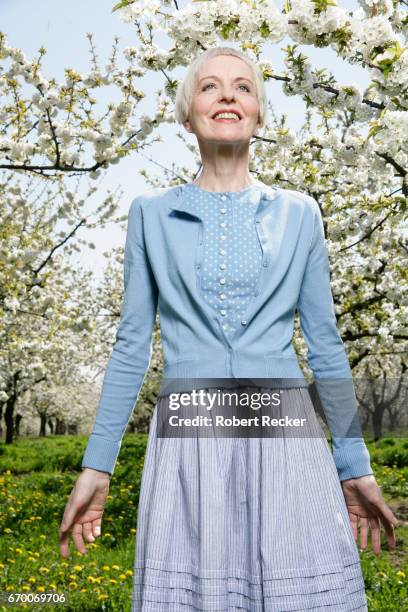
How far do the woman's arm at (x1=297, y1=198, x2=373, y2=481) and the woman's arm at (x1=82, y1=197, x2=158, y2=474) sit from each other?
15.0 inches

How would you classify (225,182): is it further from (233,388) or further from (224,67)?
(233,388)

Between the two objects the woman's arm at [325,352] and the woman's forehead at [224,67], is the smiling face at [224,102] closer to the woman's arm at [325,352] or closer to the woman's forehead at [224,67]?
the woman's forehead at [224,67]

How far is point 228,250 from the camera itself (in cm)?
166

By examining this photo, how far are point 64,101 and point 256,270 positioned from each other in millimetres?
4818

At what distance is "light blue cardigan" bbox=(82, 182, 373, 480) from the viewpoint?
5.07 ft

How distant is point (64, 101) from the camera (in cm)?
597

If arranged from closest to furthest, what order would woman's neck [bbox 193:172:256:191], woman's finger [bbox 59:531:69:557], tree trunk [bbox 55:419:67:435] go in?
woman's finger [bbox 59:531:69:557], woman's neck [bbox 193:172:256:191], tree trunk [bbox 55:419:67:435]

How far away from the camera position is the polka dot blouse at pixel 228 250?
159 cm

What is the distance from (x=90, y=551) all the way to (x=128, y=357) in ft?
15.7

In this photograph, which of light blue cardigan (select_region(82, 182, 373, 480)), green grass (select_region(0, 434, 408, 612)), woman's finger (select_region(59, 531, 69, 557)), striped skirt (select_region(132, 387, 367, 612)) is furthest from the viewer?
green grass (select_region(0, 434, 408, 612))

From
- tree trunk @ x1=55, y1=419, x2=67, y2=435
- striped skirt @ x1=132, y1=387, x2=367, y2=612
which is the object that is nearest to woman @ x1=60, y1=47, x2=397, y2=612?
striped skirt @ x1=132, y1=387, x2=367, y2=612

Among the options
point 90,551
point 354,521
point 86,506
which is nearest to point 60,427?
point 90,551

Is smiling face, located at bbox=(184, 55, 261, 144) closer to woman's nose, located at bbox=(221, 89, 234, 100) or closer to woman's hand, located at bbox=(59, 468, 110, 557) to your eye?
woman's nose, located at bbox=(221, 89, 234, 100)

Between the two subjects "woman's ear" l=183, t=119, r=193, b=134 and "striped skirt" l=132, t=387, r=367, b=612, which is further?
"woman's ear" l=183, t=119, r=193, b=134
